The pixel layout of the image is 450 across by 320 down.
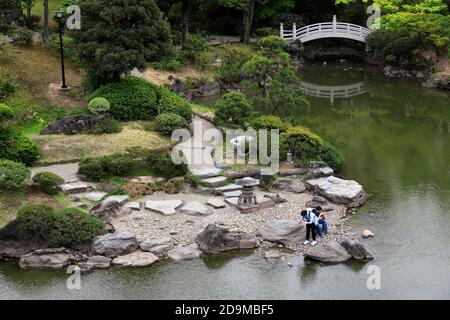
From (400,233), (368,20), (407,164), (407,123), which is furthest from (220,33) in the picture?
(400,233)

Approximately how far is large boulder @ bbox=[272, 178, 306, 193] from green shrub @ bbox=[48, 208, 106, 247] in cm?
743

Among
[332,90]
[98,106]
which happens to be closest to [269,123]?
[98,106]

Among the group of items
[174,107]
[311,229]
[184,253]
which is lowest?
[184,253]

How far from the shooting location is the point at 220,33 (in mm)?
53688

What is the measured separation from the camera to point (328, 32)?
51094mm

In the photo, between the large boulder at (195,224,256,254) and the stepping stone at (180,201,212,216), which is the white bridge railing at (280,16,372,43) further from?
the large boulder at (195,224,256,254)

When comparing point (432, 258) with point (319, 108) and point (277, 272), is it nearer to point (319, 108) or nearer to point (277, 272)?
point (277, 272)

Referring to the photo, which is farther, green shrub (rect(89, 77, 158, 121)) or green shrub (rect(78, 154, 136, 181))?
green shrub (rect(89, 77, 158, 121))

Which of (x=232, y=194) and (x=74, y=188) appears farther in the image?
(x=232, y=194)

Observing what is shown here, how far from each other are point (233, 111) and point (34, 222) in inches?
472

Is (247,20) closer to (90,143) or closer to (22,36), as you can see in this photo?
(22,36)

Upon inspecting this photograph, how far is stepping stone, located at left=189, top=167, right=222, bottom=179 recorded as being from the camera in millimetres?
25094

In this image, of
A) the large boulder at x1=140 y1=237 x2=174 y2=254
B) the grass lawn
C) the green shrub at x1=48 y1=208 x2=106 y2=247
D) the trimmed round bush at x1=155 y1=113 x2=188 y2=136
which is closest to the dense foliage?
the trimmed round bush at x1=155 y1=113 x2=188 y2=136

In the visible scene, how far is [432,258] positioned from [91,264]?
10267 mm
